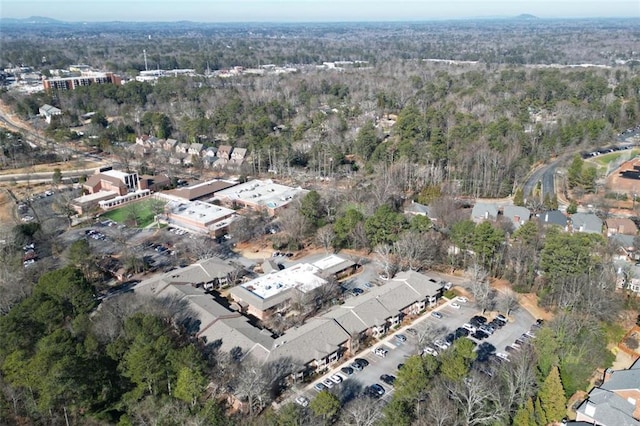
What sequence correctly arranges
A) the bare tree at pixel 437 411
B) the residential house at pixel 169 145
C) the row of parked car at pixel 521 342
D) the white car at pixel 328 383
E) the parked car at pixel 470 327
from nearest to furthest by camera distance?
the bare tree at pixel 437 411 < the white car at pixel 328 383 < the row of parked car at pixel 521 342 < the parked car at pixel 470 327 < the residential house at pixel 169 145

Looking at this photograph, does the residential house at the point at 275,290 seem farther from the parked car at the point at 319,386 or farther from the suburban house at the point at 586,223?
the suburban house at the point at 586,223

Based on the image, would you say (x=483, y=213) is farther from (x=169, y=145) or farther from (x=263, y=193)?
(x=169, y=145)

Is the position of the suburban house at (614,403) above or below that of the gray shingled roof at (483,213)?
below

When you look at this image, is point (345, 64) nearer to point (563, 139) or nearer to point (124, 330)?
point (563, 139)

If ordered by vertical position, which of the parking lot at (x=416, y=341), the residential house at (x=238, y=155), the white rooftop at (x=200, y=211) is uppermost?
the residential house at (x=238, y=155)

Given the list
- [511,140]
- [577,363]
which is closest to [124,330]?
[577,363]

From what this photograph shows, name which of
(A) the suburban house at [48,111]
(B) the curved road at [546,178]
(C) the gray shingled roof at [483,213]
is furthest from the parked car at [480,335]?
(A) the suburban house at [48,111]
